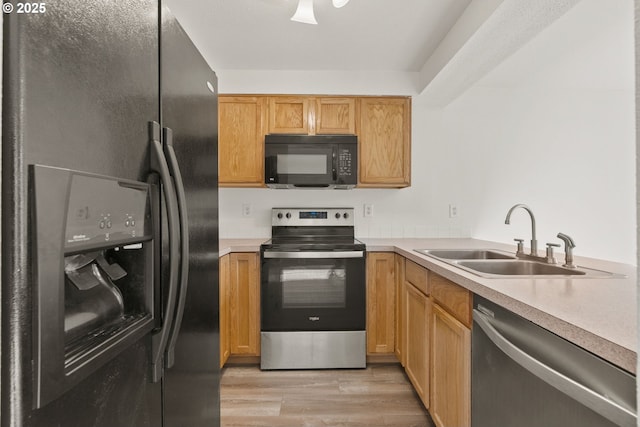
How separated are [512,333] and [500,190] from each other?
243 centimetres

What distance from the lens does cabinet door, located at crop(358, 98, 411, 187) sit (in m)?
2.84

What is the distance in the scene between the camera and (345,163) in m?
2.73

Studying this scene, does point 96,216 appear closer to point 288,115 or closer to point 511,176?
point 288,115

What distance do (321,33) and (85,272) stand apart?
2.19 metres

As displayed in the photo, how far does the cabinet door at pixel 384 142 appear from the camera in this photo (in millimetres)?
2840

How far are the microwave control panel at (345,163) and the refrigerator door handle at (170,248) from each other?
6.57ft

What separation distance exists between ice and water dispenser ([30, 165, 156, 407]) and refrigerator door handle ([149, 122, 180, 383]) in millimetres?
37

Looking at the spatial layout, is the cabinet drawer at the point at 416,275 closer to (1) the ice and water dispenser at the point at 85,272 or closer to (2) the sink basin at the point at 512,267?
(2) the sink basin at the point at 512,267

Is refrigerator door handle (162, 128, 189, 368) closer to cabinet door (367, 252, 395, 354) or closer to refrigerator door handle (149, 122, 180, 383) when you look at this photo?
refrigerator door handle (149, 122, 180, 383)

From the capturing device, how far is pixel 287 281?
2479mm

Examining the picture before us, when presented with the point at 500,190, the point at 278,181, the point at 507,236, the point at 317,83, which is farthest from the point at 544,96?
the point at 278,181

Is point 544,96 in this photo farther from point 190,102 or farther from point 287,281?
point 190,102

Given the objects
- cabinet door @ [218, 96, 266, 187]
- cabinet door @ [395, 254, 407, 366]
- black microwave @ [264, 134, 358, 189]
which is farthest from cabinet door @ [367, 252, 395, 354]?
cabinet door @ [218, 96, 266, 187]

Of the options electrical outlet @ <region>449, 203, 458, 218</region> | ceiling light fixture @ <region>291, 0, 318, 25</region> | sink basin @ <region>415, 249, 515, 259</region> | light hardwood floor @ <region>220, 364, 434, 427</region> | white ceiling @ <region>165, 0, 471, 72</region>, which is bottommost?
light hardwood floor @ <region>220, 364, 434, 427</region>
